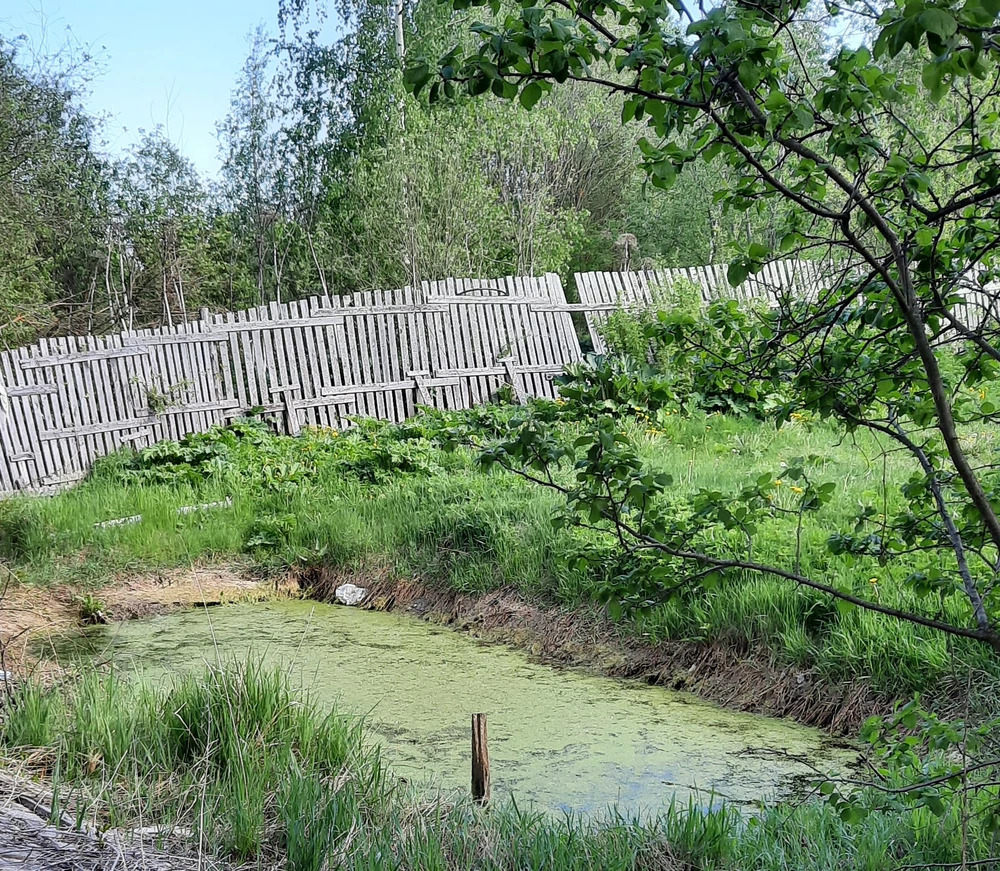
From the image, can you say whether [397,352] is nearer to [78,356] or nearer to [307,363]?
[307,363]

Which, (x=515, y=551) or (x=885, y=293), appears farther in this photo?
(x=515, y=551)

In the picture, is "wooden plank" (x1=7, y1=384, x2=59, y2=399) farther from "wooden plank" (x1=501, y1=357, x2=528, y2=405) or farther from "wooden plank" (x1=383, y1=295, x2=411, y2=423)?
"wooden plank" (x1=501, y1=357, x2=528, y2=405)

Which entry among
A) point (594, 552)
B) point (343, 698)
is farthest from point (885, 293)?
point (343, 698)

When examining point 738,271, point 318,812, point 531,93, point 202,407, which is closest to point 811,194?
point 738,271

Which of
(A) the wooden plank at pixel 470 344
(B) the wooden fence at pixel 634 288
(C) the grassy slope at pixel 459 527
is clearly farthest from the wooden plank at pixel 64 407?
(B) the wooden fence at pixel 634 288

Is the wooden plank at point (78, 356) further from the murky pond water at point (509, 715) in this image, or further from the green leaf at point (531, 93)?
the green leaf at point (531, 93)

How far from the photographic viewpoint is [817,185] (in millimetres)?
1973

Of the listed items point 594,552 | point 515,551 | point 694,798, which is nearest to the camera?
point 594,552

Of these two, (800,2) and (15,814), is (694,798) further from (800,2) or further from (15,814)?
(800,2)

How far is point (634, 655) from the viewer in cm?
542

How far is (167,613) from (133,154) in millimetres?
10456

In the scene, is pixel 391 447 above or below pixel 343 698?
above

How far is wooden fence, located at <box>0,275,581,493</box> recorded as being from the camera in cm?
946

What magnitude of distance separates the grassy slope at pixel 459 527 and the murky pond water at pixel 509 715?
1.71ft
